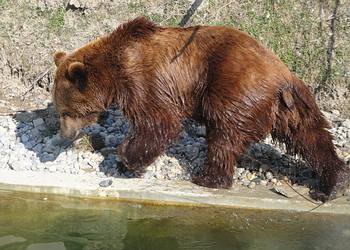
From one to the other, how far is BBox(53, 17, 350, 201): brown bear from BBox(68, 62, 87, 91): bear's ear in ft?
0.04

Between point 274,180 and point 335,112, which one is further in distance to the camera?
point 335,112

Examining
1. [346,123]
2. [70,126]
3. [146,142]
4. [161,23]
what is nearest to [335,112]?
[346,123]

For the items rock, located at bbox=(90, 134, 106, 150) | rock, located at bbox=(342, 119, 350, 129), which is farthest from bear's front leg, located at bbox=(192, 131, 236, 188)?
rock, located at bbox=(342, 119, 350, 129)

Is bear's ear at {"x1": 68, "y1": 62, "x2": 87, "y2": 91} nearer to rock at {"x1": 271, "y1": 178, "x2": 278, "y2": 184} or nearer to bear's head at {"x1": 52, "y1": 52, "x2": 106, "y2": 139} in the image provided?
bear's head at {"x1": 52, "y1": 52, "x2": 106, "y2": 139}

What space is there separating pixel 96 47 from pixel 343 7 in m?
4.43

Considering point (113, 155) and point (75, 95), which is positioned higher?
point (75, 95)

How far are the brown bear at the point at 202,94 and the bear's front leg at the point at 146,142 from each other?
0.4 inches

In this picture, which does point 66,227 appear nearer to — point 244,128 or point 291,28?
point 244,128

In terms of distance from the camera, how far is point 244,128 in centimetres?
681

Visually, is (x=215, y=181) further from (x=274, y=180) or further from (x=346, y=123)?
(x=346, y=123)

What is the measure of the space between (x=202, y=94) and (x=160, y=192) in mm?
1165

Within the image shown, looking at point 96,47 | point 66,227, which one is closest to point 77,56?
point 96,47

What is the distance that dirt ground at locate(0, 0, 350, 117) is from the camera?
943 cm

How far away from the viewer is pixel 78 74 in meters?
7.09
